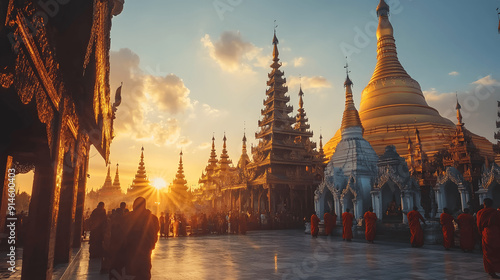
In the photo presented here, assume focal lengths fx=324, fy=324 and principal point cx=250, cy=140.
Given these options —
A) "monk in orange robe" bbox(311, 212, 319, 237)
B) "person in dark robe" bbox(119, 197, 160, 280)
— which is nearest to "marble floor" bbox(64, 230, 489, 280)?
"person in dark robe" bbox(119, 197, 160, 280)

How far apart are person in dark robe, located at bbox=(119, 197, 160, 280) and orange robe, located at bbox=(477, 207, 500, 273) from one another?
24.2ft

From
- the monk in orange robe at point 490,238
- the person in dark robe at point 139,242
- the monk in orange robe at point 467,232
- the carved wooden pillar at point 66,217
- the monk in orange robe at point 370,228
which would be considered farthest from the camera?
the monk in orange robe at point 370,228

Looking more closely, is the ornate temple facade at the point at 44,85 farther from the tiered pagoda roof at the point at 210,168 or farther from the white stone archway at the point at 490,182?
the tiered pagoda roof at the point at 210,168

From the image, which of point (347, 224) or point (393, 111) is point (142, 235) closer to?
point (347, 224)

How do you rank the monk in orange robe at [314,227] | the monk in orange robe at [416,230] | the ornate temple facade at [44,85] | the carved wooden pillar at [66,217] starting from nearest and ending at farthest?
Answer: the ornate temple facade at [44,85]
the carved wooden pillar at [66,217]
the monk in orange robe at [416,230]
the monk in orange robe at [314,227]

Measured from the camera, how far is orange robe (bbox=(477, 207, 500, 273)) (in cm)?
729

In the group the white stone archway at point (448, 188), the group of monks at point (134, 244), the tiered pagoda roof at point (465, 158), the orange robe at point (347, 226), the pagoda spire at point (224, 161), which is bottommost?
the orange robe at point (347, 226)

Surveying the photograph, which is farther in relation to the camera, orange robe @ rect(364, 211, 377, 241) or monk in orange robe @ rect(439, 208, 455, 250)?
orange robe @ rect(364, 211, 377, 241)

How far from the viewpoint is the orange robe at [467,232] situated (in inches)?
435

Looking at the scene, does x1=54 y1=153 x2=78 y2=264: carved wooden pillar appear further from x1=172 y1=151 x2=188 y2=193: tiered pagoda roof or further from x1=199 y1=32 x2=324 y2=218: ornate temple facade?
x1=172 y1=151 x2=188 y2=193: tiered pagoda roof

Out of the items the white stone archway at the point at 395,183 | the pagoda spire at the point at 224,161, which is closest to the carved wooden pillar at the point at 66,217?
the white stone archway at the point at 395,183

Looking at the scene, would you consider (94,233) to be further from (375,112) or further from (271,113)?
(375,112)

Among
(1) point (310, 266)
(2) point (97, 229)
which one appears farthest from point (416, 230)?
(2) point (97, 229)

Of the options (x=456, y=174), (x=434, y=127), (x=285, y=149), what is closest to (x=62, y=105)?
(x=456, y=174)
